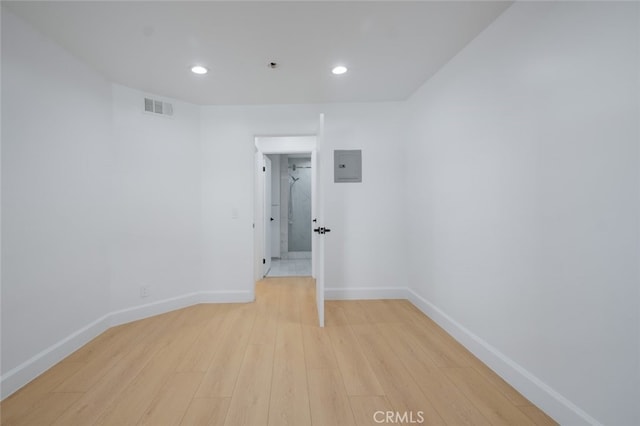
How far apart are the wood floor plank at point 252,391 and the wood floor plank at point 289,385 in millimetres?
44

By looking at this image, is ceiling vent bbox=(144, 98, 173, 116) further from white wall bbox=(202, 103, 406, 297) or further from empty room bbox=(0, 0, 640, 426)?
white wall bbox=(202, 103, 406, 297)

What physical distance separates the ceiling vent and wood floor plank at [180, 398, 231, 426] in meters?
2.82

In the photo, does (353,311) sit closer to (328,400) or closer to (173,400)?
(328,400)

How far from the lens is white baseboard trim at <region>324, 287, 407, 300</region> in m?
3.43

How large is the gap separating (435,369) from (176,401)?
1.72 meters

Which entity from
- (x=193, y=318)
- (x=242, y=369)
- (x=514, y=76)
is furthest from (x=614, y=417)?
(x=193, y=318)

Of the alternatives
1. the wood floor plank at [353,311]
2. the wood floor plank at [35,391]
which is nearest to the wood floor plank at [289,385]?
the wood floor plank at [353,311]

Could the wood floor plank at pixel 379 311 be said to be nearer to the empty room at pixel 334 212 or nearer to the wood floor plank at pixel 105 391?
the empty room at pixel 334 212

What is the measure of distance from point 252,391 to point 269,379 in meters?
0.15

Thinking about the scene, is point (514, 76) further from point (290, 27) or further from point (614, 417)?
point (614, 417)

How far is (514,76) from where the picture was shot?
1.75m

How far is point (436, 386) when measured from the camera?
178 cm

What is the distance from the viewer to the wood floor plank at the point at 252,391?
151cm

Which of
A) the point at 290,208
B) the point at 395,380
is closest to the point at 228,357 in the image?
the point at 395,380
